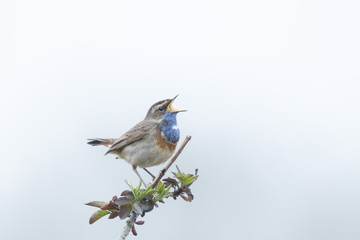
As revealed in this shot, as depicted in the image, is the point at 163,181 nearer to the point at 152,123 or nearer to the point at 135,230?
the point at 135,230

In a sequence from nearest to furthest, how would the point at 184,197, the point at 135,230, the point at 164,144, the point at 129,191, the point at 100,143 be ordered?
the point at 135,230 < the point at 129,191 < the point at 184,197 < the point at 164,144 < the point at 100,143

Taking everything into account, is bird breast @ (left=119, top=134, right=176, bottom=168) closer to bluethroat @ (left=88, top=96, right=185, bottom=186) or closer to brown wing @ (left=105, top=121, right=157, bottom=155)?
bluethroat @ (left=88, top=96, right=185, bottom=186)

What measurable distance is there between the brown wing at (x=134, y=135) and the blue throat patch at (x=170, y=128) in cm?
28

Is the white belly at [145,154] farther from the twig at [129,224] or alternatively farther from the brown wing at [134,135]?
the twig at [129,224]

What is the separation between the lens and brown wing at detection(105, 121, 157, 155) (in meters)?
6.99

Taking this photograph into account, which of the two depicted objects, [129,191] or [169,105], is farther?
[169,105]

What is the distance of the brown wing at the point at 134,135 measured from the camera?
22.9 ft

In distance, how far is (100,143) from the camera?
7.65 meters

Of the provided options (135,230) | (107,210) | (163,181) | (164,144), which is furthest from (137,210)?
(164,144)

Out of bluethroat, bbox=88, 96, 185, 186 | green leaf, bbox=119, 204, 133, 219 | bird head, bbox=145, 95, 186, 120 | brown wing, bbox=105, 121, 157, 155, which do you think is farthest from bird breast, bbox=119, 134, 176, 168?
green leaf, bbox=119, 204, 133, 219

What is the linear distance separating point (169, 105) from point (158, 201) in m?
4.20

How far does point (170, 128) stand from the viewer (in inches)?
276

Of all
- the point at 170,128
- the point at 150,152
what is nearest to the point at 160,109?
the point at 170,128

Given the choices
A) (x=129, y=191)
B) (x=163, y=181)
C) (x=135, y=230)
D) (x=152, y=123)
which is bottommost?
(x=135, y=230)
